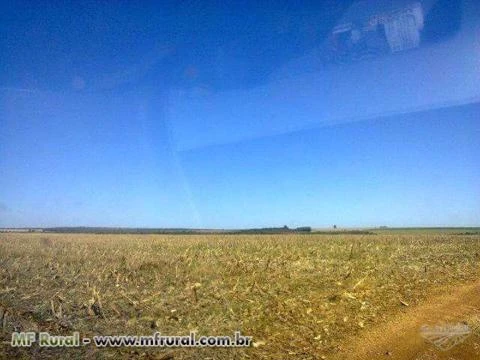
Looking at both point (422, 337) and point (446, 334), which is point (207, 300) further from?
point (446, 334)

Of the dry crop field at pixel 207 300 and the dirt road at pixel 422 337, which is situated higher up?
the dry crop field at pixel 207 300

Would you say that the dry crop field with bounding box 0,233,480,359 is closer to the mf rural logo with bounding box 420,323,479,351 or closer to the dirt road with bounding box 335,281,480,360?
the dirt road with bounding box 335,281,480,360

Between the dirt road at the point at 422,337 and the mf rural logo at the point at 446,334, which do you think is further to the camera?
the mf rural logo at the point at 446,334

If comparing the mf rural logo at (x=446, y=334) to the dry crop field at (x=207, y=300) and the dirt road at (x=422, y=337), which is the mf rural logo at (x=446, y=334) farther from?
the dry crop field at (x=207, y=300)

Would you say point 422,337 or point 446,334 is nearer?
point 422,337

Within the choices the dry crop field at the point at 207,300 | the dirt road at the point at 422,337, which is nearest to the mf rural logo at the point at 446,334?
the dirt road at the point at 422,337

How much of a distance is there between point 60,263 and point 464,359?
42.7ft

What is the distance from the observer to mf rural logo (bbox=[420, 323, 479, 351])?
964 centimetres

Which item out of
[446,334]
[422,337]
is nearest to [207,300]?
[422,337]

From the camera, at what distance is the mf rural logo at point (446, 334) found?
31.6 ft

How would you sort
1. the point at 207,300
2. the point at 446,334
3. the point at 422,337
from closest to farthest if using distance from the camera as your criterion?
the point at 422,337 < the point at 446,334 < the point at 207,300

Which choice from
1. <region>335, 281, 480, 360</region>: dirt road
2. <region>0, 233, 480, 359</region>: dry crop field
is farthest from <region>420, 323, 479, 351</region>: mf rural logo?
<region>0, 233, 480, 359</region>: dry crop field

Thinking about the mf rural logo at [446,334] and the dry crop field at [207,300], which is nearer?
the dry crop field at [207,300]

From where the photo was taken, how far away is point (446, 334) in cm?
1031
